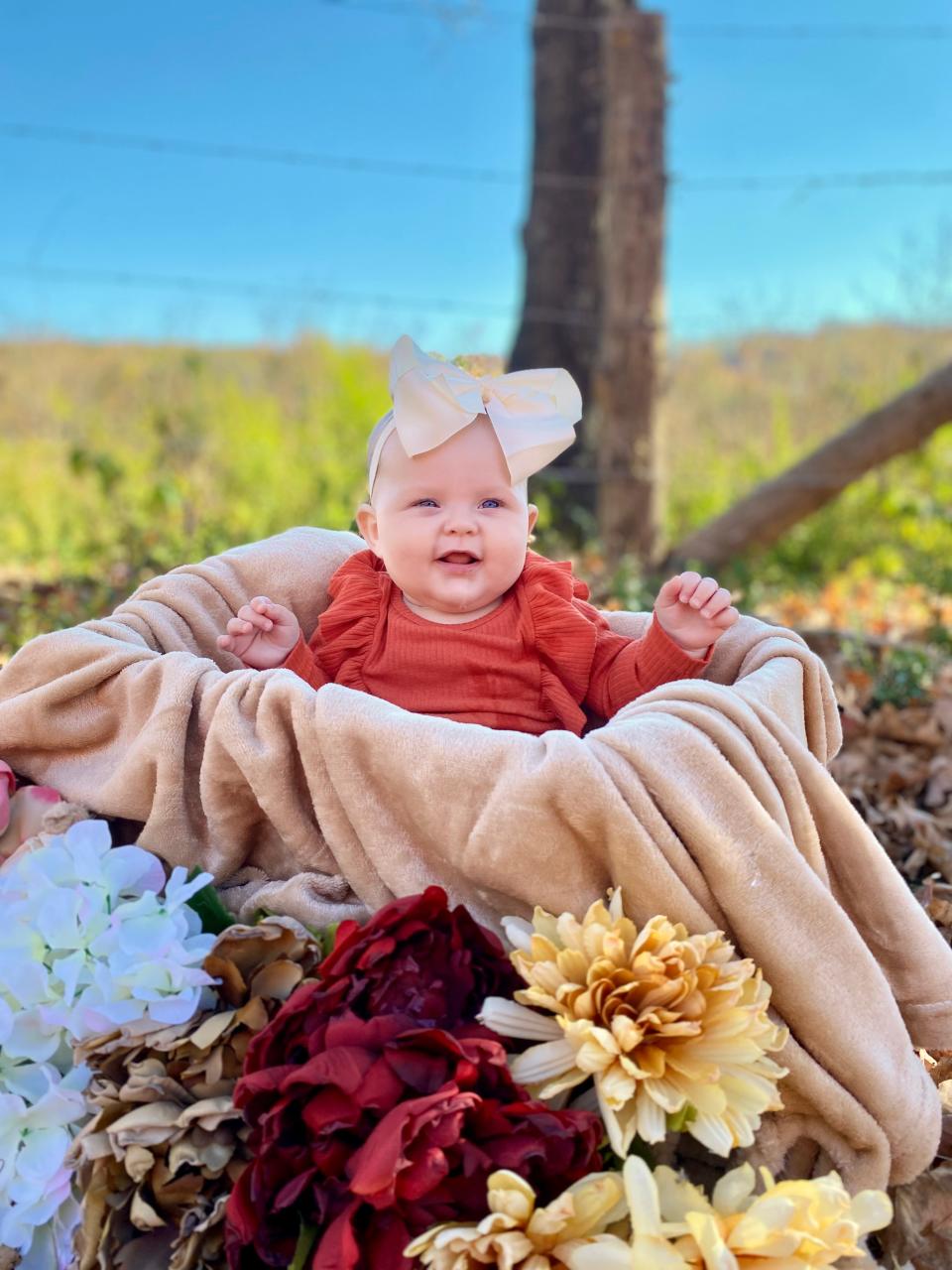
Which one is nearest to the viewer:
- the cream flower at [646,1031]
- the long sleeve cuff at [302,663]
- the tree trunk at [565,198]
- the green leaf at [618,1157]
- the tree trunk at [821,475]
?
the cream flower at [646,1031]

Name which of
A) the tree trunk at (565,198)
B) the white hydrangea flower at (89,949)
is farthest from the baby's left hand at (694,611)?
the tree trunk at (565,198)

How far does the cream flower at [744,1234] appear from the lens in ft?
3.48

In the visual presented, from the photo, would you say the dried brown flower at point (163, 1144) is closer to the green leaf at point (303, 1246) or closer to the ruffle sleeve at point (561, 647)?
the green leaf at point (303, 1246)

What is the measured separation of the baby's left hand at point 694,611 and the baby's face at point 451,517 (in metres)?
0.23

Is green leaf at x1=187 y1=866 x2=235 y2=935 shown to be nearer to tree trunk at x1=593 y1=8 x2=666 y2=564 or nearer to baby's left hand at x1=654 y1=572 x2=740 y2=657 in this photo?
baby's left hand at x1=654 y1=572 x2=740 y2=657

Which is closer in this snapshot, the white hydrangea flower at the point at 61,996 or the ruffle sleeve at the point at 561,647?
the white hydrangea flower at the point at 61,996

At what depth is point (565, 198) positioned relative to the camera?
545 cm

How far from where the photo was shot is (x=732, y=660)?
1.86 m

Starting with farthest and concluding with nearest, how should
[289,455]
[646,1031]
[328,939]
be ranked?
[289,455]
[328,939]
[646,1031]

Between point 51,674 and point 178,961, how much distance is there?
53 cm

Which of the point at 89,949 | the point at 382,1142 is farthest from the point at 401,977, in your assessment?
the point at 89,949

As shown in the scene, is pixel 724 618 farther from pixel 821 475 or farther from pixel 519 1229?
pixel 821 475

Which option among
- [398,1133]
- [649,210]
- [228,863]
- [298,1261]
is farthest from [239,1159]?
[649,210]

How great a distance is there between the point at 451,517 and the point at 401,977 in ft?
2.51
